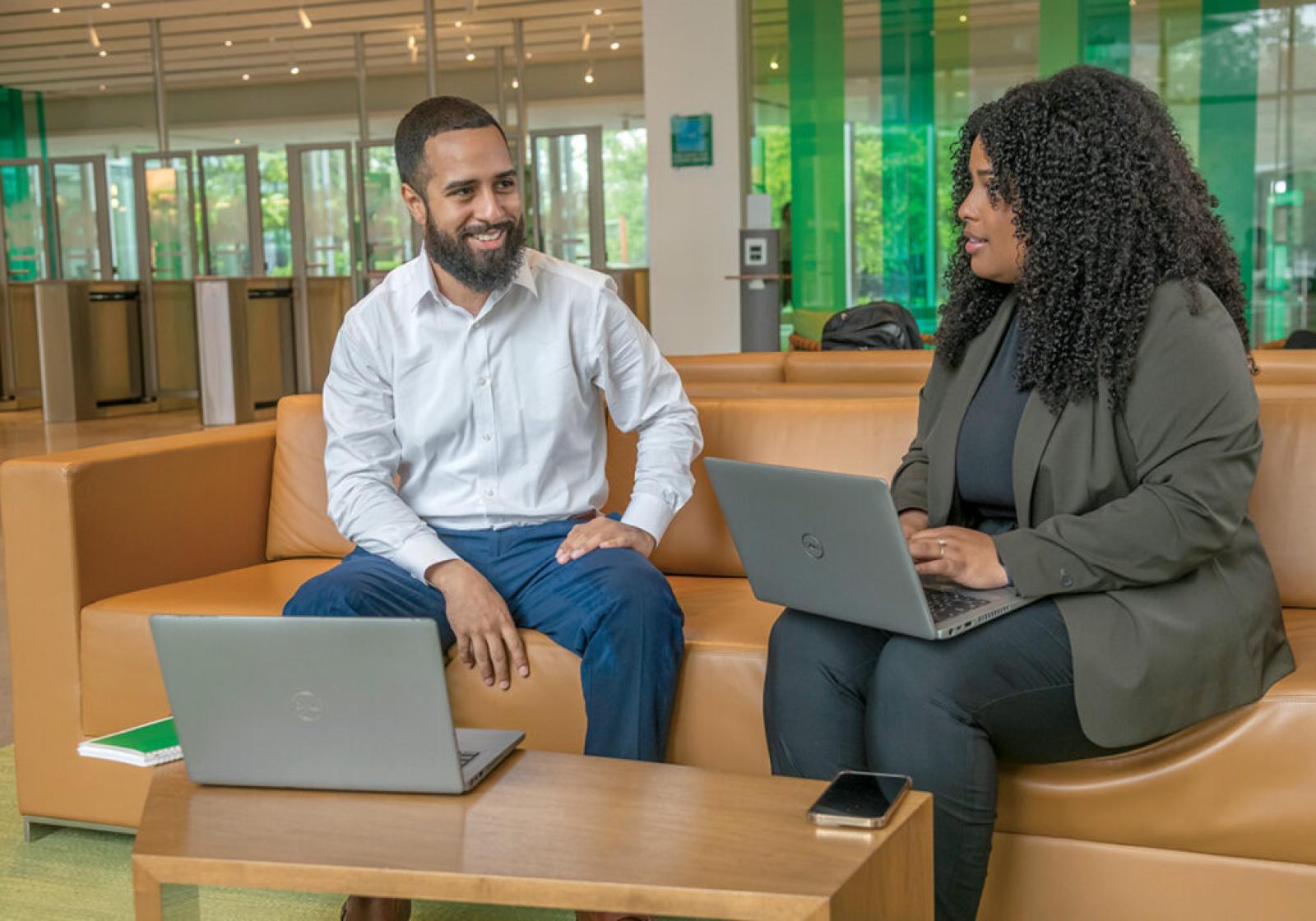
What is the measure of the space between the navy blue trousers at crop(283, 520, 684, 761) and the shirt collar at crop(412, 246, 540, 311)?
1.33ft

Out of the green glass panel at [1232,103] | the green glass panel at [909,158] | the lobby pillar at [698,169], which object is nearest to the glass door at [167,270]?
the lobby pillar at [698,169]

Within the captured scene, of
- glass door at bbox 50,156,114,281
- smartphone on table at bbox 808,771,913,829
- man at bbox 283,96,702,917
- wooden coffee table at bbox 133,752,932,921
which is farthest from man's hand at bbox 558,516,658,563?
glass door at bbox 50,156,114,281

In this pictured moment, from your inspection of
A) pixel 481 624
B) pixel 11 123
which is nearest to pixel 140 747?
pixel 481 624

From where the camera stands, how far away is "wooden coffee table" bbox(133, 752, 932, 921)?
4.09 feet

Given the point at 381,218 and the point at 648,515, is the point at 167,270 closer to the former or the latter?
the point at 381,218

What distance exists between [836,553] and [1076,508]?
13.6 inches

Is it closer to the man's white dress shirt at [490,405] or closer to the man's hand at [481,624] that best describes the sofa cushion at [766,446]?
the man's white dress shirt at [490,405]

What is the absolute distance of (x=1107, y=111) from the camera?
1.91m

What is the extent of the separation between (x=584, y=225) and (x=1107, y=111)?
1028 cm

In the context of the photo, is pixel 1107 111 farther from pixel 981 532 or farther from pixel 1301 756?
pixel 1301 756

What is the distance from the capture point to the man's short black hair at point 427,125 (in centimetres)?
241

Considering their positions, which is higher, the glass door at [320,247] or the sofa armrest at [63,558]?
the glass door at [320,247]

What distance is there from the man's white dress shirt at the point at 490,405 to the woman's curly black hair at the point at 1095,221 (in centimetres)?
76

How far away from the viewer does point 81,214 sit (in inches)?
521
